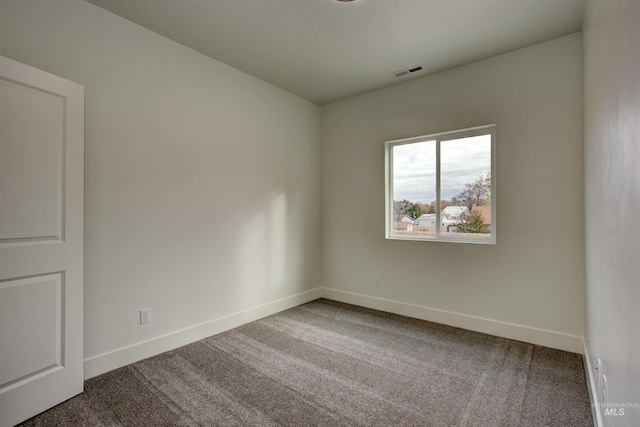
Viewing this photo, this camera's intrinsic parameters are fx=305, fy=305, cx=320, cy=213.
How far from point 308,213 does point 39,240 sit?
2.82 meters

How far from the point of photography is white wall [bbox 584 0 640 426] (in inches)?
37.3

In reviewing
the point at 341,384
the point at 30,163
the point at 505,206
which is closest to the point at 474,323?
the point at 505,206

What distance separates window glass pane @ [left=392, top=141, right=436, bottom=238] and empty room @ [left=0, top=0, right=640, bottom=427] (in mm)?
26

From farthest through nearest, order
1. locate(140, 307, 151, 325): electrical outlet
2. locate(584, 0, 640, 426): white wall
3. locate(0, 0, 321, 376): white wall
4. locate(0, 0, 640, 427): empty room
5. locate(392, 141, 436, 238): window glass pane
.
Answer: locate(392, 141, 436, 238): window glass pane < locate(140, 307, 151, 325): electrical outlet < locate(0, 0, 321, 376): white wall < locate(0, 0, 640, 427): empty room < locate(584, 0, 640, 426): white wall

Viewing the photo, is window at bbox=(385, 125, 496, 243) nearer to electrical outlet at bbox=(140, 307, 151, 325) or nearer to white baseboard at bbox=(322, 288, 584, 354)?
white baseboard at bbox=(322, 288, 584, 354)

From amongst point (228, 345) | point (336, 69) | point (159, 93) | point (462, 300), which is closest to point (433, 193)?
point (462, 300)

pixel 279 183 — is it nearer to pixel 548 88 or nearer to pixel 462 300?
pixel 462 300

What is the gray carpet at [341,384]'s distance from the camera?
179 centimetres

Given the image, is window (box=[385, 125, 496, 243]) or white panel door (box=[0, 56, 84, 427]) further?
window (box=[385, 125, 496, 243])

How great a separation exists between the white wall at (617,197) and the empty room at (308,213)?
20 millimetres

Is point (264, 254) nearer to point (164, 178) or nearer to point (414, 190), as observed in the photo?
point (164, 178)

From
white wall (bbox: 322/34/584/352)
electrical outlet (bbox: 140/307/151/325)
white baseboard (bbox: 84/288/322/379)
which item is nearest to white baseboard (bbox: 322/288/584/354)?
white wall (bbox: 322/34/584/352)

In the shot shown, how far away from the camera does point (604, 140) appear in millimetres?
1586

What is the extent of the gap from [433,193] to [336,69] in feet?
5.69
